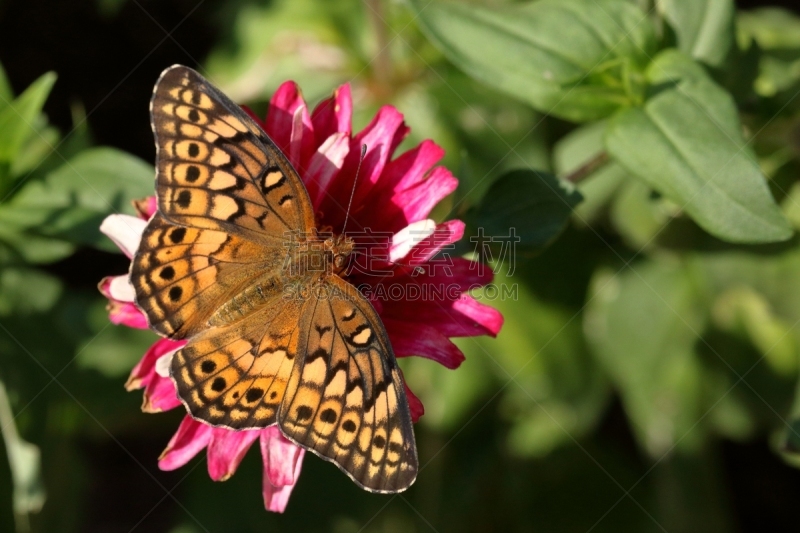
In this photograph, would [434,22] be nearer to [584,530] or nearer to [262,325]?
[262,325]

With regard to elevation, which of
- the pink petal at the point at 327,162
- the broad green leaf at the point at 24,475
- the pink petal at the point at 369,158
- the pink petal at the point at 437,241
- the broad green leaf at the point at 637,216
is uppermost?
the pink petal at the point at 327,162

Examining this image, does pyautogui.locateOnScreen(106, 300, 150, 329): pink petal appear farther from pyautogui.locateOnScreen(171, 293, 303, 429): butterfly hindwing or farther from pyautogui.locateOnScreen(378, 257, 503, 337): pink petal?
pyautogui.locateOnScreen(378, 257, 503, 337): pink petal

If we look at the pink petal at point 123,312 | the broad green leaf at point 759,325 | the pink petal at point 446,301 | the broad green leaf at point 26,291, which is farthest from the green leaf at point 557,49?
the broad green leaf at point 26,291

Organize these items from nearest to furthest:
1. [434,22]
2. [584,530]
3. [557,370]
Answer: [434,22], [557,370], [584,530]

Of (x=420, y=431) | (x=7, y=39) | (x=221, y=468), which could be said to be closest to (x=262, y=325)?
(x=221, y=468)

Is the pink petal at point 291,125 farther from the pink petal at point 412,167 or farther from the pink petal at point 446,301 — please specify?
the pink petal at point 446,301

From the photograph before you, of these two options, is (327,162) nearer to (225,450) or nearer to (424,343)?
(424,343)

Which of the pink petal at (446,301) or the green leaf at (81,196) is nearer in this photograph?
the pink petal at (446,301)

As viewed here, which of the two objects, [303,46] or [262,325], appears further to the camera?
[303,46]
